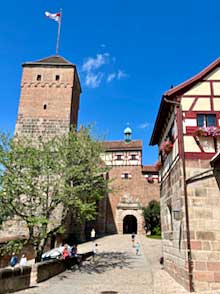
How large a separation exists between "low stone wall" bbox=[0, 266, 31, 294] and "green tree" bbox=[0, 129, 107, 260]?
2748mm

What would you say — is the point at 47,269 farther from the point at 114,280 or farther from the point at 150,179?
the point at 150,179

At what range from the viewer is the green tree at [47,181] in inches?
493

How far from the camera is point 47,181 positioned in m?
13.2

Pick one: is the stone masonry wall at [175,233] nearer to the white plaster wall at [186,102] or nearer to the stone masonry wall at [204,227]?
the stone masonry wall at [204,227]

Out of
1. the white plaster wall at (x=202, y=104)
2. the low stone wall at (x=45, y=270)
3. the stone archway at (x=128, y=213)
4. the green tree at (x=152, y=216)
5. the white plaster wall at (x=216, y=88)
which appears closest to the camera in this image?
the white plaster wall at (x=202, y=104)

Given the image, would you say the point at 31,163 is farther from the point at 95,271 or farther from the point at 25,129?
the point at 25,129

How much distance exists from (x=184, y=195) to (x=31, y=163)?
7.14 m

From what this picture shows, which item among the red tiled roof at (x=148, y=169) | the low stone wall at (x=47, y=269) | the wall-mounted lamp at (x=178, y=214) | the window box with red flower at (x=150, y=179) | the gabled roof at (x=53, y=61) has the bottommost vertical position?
the low stone wall at (x=47, y=269)

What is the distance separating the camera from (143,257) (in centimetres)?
1717

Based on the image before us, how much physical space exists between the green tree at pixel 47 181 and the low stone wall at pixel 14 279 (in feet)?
9.01

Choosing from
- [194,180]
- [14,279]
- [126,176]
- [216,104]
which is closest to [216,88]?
[216,104]

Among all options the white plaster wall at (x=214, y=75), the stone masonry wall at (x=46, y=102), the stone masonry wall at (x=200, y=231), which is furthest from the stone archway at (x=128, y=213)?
the white plaster wall at (x=214, y=75)

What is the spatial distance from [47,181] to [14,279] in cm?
521

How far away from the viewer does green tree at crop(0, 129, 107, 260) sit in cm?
1252
